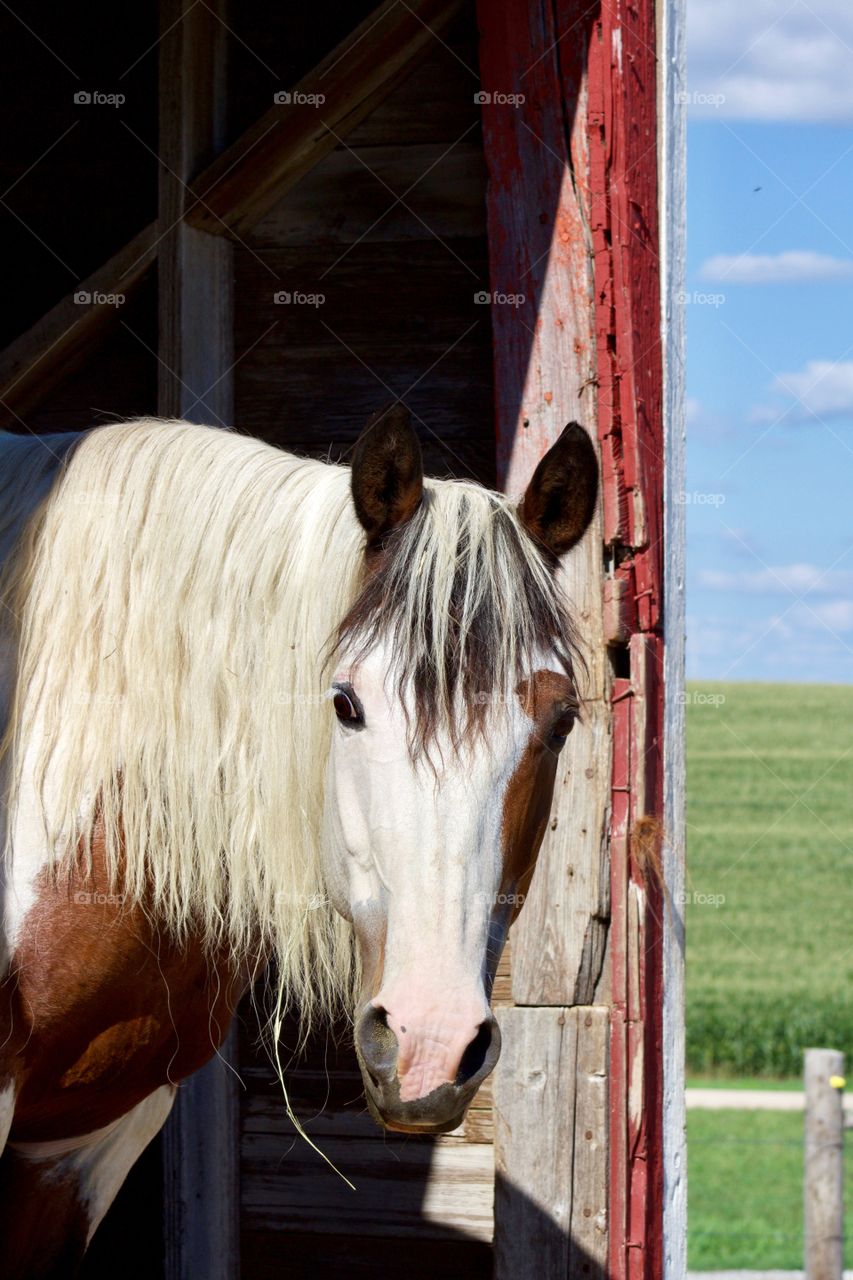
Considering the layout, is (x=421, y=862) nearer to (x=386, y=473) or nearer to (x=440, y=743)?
(x=440, y=743)

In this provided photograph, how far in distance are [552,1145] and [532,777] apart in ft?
5.11

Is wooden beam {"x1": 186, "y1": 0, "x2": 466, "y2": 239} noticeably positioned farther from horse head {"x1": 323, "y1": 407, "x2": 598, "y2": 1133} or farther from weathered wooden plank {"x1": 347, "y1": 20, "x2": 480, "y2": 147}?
horse head {"x1": 323, "y1": 407, "x2": 598, "y2": 1133}

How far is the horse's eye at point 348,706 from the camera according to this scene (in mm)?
2156

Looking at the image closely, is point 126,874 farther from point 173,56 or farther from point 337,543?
point 173,56

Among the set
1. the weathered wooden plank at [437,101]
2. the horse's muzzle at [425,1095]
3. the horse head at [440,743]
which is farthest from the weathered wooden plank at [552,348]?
the horse's muzzle at [425,1095]

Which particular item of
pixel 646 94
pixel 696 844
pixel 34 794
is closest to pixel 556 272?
pixel 646 94

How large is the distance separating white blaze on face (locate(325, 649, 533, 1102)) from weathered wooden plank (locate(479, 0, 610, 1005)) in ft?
4.18

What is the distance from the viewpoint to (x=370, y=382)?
3.99m

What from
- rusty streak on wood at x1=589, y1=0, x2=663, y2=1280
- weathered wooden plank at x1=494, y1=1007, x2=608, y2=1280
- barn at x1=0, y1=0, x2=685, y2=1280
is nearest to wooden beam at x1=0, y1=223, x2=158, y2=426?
barn at x1=0, y1=0, x2=685, y2=1280

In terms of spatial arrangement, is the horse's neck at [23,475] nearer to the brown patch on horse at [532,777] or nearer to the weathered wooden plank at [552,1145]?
the brown patch on horse at [532,777]

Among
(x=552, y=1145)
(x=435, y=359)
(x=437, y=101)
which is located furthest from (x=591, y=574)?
(x=437, y=101)

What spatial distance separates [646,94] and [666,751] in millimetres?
1720

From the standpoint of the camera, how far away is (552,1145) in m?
3.34

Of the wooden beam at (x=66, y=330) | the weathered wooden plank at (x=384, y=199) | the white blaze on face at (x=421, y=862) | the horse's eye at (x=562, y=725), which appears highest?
the weathered wooden plank at (x=384, y=199)
